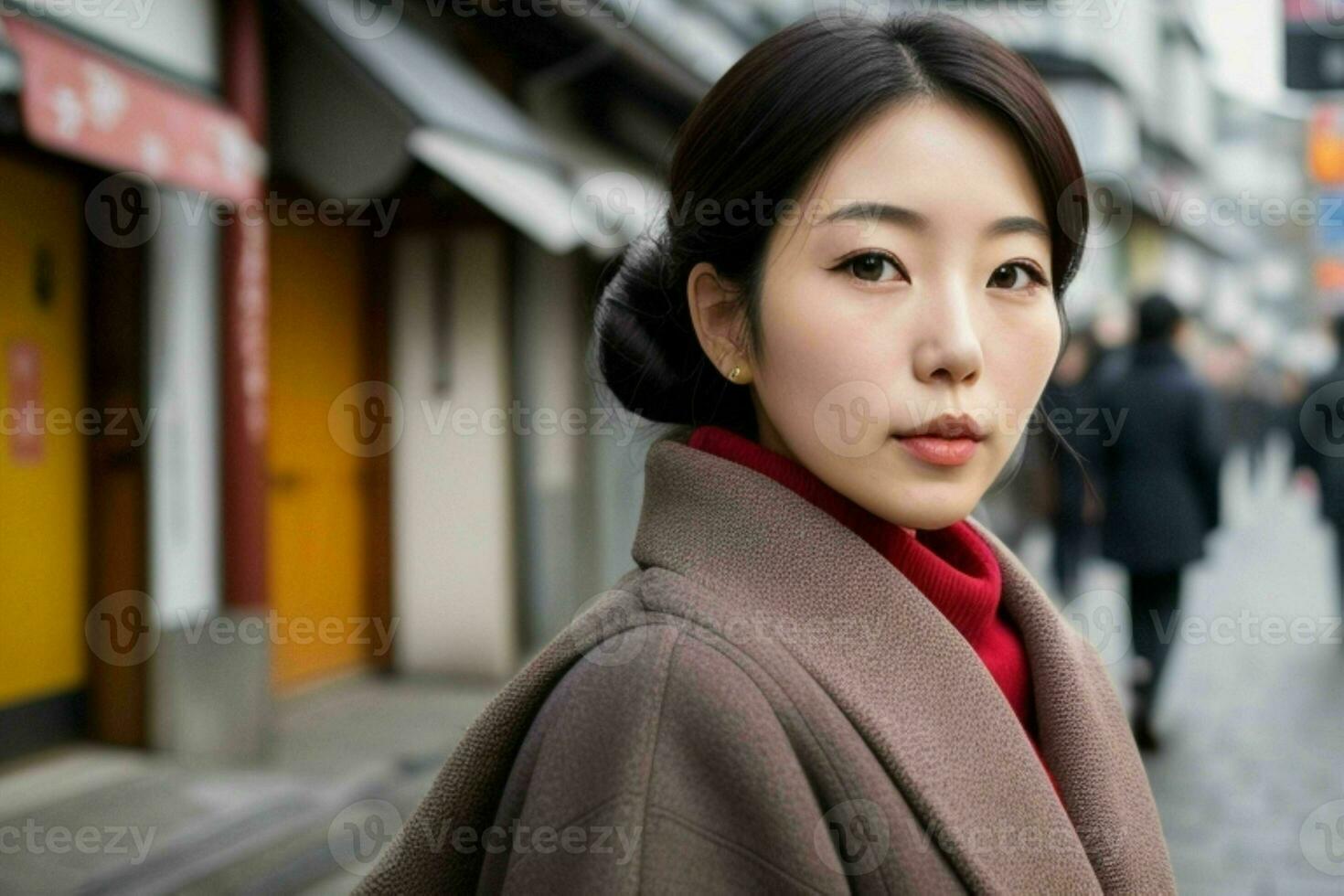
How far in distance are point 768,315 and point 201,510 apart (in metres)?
4.77

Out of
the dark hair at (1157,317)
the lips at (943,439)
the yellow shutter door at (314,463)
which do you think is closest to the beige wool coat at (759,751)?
A: the lips at (943,439)

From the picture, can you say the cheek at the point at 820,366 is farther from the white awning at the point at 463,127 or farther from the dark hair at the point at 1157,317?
the dark hair at the point at 1157,317

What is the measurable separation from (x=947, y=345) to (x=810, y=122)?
242 mm

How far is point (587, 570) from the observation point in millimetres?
8953

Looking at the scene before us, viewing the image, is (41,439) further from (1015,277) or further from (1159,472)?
(1015,277)

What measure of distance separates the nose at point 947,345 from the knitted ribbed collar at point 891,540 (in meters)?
0.16

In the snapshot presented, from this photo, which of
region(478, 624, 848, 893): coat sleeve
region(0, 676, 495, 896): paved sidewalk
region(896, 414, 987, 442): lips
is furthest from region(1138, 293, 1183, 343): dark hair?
region(478, 624, 848, 893): coat sleeve

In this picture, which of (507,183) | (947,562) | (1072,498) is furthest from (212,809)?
(1072,498)

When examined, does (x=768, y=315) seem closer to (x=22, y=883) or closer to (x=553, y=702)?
(x=553, y=702)

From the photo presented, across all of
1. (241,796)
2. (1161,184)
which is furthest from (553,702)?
(1161,184)

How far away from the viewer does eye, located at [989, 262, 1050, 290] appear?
1271mm

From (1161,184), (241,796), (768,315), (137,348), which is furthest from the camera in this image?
(1161,184)

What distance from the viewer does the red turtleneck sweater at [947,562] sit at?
129 centimetres

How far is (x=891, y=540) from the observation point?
4.32ft
